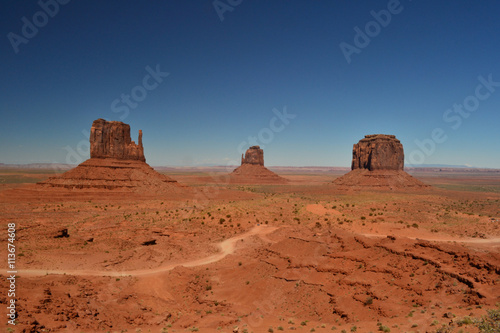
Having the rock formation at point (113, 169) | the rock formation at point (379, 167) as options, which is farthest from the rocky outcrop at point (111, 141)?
the rock formation at point (379, 167)

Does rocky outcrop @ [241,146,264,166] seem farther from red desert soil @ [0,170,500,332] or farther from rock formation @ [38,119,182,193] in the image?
red desert soil @ [0,170,500,332]

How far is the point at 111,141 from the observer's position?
6850 centimetres

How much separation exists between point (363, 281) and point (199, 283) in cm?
1083

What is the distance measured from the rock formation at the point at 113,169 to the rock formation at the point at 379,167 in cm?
5850

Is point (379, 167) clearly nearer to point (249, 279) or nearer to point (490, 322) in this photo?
point (249, 279)

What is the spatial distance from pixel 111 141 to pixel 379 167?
82379 mm

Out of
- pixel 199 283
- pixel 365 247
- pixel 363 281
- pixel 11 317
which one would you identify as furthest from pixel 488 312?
pixel 11 317

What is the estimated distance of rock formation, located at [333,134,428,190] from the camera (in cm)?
8770

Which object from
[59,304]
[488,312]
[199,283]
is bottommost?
[199,283]

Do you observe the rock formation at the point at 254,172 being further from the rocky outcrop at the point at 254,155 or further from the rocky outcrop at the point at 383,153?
the rocky outcrop at the point at 383,153

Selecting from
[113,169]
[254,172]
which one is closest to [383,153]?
[254,172]

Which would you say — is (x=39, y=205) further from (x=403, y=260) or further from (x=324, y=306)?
(x=403, y=260)

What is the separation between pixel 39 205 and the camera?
49562 millimetres

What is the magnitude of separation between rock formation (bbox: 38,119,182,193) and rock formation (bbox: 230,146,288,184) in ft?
190
